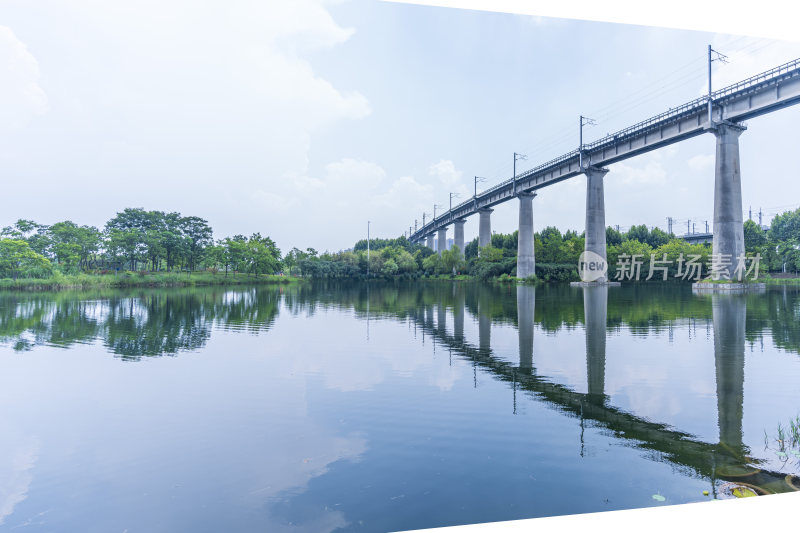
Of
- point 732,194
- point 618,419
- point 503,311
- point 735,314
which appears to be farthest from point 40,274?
point 732,194

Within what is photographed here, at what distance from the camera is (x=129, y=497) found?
213 inches

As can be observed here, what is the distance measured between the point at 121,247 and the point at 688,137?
2194 inches

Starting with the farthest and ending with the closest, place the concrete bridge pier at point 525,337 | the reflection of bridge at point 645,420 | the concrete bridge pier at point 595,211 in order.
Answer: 1. the concrete bridge pier at point 595,211
2. the concrete bridge pier at point 525,337
3. the reflection of bridge at point 645,420

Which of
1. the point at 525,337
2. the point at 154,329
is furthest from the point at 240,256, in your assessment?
the point at 525,337

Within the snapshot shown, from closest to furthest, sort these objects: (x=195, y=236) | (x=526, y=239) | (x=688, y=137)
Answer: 1. (x=688, y=137)
2. (x=195, y=236)
3. (x=526, y=239)

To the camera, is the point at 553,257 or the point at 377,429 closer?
the point at 377,429

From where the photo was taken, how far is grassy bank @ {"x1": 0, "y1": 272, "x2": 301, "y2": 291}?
127ft

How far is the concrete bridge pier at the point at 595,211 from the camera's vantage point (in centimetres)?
5553

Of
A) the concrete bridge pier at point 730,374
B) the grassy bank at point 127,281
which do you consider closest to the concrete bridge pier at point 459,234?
the grassy bank at point 127,281

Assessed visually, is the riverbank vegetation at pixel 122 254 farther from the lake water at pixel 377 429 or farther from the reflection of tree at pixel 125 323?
the lake water at pixel 377 429

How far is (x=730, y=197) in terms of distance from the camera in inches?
1540

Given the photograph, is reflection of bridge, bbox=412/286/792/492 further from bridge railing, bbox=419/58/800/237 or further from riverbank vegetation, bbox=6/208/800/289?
riverbank vegetation, bbox=6/208/800/289

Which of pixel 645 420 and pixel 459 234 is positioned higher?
pixel 459 234

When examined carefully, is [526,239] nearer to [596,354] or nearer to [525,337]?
[525,337]
